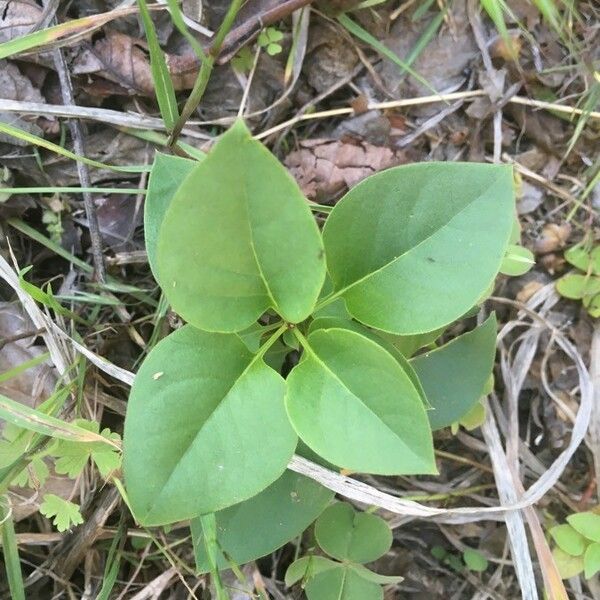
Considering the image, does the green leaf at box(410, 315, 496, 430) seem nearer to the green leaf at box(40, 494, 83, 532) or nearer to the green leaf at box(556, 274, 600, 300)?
the green leaf at box(556, 274, 600, 300)

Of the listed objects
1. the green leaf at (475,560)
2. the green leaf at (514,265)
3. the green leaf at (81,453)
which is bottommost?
the green leaf at (475,560)

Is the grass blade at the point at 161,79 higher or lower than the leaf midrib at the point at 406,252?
higher

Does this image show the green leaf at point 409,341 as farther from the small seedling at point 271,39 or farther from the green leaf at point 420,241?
the small seedling at point 271,39

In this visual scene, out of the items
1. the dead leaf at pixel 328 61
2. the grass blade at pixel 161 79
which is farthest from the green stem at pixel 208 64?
the dead leaf at pixel 328 61

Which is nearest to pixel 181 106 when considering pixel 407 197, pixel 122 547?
pixel 407 197

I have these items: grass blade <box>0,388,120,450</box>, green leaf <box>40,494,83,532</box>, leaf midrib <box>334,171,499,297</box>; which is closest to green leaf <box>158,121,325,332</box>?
leaf midrib <box>334,171,499,297</box>

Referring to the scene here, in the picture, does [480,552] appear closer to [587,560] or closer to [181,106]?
[587,560]

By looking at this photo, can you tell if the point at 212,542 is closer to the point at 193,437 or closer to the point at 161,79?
the point at 193,437
